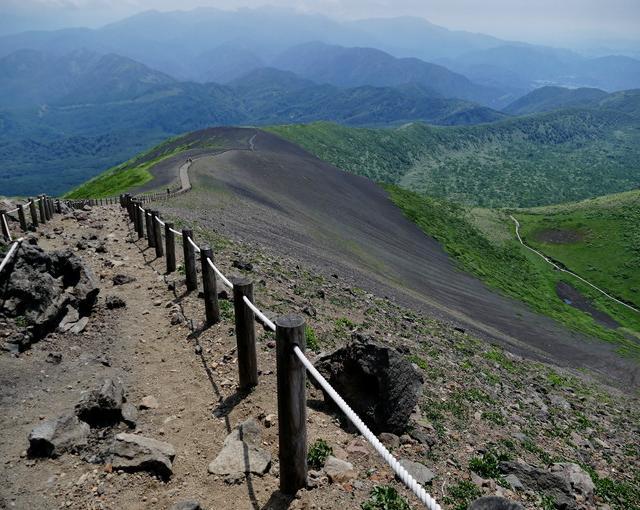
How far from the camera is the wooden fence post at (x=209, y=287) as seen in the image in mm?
11195

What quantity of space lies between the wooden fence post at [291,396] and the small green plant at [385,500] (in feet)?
3.52

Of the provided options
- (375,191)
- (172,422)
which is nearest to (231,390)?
(172,422)

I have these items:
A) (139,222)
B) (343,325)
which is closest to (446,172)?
(139,222)

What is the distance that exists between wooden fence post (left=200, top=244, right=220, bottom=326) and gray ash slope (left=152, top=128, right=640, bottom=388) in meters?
19.9

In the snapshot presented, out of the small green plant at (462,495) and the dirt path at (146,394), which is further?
the small green plant at (462,495)

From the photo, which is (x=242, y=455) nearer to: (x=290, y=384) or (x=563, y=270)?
(x=290, y=384)

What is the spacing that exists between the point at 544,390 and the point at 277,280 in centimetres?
1299

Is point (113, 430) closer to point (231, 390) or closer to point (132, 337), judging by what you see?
point (231, 390)

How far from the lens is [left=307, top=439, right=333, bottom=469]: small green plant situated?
7.05 meters

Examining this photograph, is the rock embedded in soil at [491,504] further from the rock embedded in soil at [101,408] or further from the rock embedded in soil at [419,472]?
the rock embedded in soil at [101,408]

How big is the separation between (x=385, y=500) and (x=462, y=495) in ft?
7.47

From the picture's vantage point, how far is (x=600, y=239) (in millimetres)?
96312

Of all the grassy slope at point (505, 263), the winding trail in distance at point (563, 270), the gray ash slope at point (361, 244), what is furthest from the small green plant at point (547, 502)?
the winding trail in distance at point (563, 270)

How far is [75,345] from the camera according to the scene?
36.4 feet
